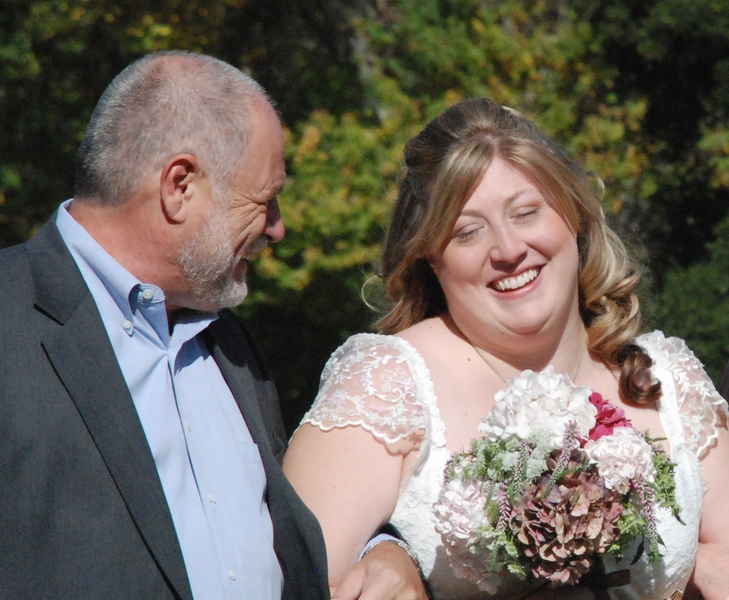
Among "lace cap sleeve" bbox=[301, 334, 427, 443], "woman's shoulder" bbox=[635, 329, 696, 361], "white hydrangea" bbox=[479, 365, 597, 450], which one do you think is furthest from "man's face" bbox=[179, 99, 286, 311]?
"woman's shoulder" bbox=[635, 329, 696, 361]

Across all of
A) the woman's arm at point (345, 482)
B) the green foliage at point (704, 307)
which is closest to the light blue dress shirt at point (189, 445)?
the woman's arm at point (345, 482)

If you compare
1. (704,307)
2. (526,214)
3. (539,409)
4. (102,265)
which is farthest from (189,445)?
(704,307)

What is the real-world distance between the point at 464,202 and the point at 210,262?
934 mm

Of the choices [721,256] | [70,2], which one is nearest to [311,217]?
[70,2]

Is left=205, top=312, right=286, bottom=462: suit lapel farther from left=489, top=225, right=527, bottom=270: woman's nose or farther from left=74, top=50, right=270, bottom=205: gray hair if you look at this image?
left=489, top=225, right=527, bottom=270: woman's nose

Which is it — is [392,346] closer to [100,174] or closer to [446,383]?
[446,383]

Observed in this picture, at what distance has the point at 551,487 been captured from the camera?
2.52m

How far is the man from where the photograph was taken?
85.4 inches

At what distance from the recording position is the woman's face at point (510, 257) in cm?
312

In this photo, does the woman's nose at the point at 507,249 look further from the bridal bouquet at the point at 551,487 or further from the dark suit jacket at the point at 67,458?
the dark suit jacket at the point at 67,458

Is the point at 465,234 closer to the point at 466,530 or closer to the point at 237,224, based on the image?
the point at 237,224

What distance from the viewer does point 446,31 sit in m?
6.46

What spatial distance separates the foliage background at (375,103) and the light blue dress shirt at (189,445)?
290cm

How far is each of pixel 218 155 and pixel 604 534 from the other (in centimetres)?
140
